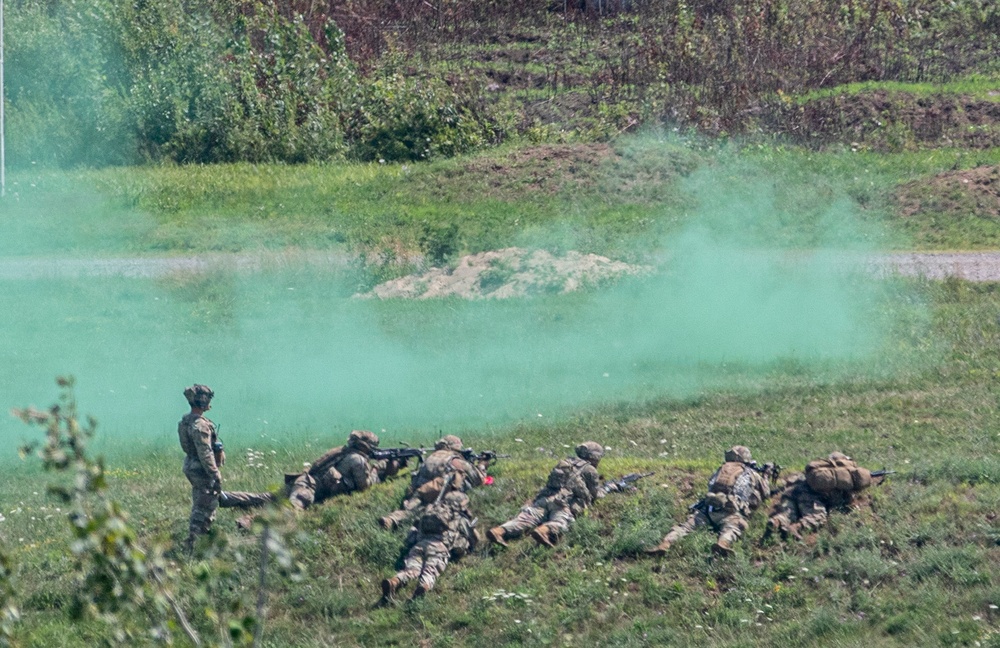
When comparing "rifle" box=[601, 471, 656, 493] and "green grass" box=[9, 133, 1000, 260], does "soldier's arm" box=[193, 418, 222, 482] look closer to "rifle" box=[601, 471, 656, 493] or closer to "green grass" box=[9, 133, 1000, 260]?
"rifle" box=[601, 471, 656, 493]

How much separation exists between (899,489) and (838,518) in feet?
3.01

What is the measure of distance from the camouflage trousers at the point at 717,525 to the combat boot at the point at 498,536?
1591mm

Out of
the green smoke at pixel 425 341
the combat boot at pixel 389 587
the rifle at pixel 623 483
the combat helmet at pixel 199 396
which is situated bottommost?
the green smoke at pixel 425 341

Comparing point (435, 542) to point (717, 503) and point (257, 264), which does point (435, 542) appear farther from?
point (257, 264)

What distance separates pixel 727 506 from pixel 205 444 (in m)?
5.26

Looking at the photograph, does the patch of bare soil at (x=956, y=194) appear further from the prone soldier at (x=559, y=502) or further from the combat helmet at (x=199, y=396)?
the combat helmet at (x=199, y=396)

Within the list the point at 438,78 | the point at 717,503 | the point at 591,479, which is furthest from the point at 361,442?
the point at 438,78

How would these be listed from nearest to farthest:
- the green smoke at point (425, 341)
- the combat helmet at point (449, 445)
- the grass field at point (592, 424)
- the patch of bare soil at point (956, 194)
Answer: the grass field at point (592, 424), the combat helmet at point (449, 445), the green smoke at point (425, 341), the patch of bare soil at point (956, 194)

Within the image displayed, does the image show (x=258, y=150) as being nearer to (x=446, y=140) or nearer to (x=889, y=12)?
(x=446, y=140)

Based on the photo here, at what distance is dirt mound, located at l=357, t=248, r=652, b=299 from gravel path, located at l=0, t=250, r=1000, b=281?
5.32ft

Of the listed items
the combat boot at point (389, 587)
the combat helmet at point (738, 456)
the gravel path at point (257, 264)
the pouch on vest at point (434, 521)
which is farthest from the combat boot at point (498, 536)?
the gravel path at point (257, 264)

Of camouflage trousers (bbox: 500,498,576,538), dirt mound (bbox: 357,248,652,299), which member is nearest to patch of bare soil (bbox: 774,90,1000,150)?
dirt mound (bbox: 357,248,652,299)

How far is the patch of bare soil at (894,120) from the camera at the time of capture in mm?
30672

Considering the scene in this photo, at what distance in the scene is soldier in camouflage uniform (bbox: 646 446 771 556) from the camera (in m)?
12.7
